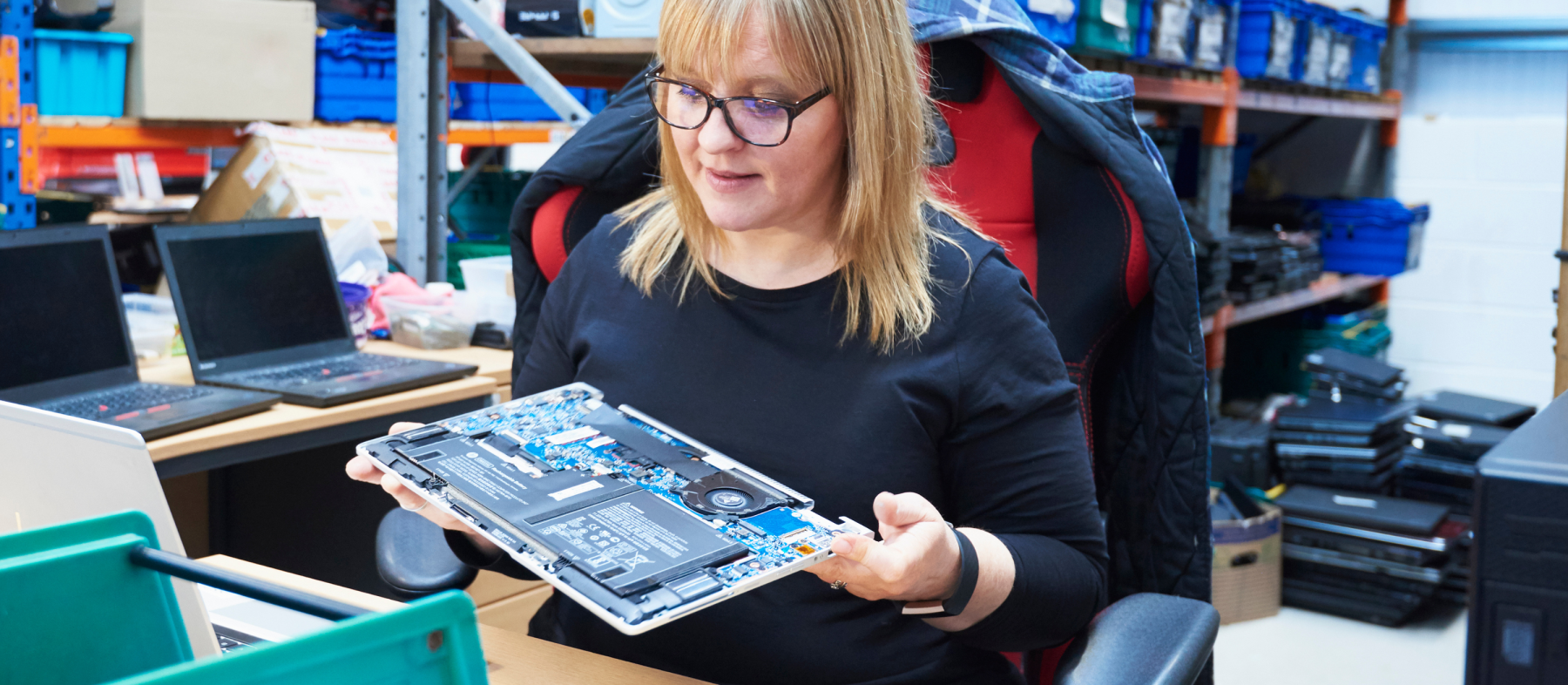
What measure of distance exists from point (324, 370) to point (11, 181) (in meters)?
0.70

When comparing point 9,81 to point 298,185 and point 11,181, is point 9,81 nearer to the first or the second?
point 11,181

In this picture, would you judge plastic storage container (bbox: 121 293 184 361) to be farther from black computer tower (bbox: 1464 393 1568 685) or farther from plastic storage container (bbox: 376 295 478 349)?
black computer tower (bbox: 1464 393 1568 685)

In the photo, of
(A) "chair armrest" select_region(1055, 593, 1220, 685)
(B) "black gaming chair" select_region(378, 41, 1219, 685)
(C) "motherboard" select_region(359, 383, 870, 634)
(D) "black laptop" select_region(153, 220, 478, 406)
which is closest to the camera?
(C) "motherboard" select_region(359, 383, 870, 634)

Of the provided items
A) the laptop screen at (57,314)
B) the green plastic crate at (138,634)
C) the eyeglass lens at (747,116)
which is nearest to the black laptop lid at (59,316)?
the laptop screen at (57,314)

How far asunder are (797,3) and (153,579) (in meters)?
0.72

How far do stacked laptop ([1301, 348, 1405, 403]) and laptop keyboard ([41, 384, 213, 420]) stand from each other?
3215 mm

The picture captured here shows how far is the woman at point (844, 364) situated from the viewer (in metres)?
1.09

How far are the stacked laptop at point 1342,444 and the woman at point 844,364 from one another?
264 centimetres

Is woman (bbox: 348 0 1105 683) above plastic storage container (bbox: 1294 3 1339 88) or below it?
below

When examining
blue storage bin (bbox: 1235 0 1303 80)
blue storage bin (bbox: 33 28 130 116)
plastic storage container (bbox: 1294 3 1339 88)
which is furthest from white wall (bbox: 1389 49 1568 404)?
blue storage bin (bbox: 33 28 130 116)

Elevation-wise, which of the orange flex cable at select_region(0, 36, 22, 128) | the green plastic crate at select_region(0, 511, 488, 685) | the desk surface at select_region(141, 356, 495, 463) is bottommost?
the desk surface at select_region(141, 356, 495, 463)

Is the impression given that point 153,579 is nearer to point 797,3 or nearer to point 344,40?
point 797,3

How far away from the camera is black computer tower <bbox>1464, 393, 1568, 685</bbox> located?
480 millimetres

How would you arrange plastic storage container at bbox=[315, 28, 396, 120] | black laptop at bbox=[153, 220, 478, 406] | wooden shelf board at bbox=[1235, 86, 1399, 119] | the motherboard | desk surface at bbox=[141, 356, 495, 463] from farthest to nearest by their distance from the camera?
wooden shelf board at bbox=[1235, 86, 1399, 119]
plastic storage container at bbox=[315, 28, 396, 120]
black laptop at bbox=[153, 220, 478, 406]
desk surface at bbox=[141, 356, 495, 463]
the motherboard
